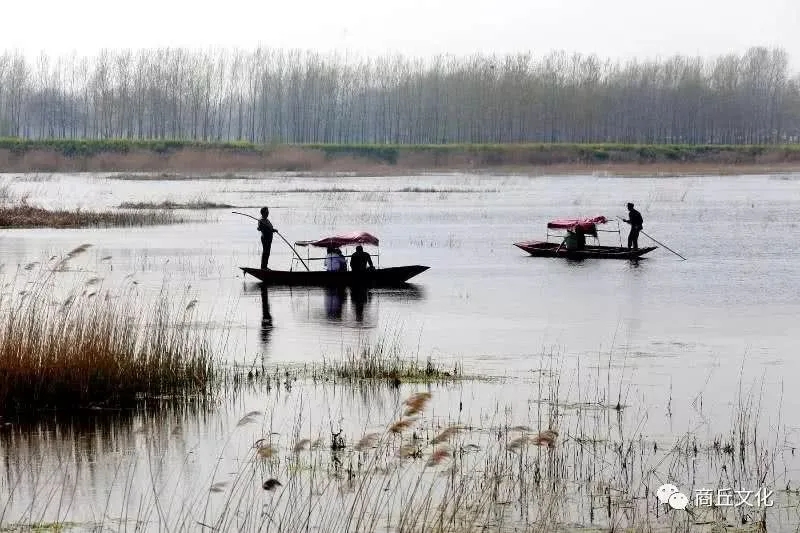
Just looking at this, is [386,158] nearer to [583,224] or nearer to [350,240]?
[583,224]

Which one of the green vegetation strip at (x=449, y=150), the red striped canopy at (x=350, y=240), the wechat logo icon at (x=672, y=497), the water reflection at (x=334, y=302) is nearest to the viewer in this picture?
the wechat logo icon at (x=672, y=497)

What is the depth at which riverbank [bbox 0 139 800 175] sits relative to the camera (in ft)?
359

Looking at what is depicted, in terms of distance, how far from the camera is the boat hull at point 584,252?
1438 inches

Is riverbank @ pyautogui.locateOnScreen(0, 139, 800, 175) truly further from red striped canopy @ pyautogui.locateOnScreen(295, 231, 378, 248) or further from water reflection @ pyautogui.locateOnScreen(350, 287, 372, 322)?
water reflection @ pyautogui.locateOnScreen(350, 287, 372, 322)

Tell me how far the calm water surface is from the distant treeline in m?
84.0

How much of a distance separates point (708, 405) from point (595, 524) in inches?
209

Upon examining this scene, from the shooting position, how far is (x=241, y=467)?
1191 centimetres

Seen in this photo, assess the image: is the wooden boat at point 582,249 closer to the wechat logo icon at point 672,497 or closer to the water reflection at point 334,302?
the water reflection at point 334,302

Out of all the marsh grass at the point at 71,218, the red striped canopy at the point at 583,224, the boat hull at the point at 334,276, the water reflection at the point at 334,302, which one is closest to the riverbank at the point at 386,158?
the marsh grass at the point at 71,218

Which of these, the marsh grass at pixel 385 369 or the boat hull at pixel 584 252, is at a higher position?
the boat hull at pixel 584 252

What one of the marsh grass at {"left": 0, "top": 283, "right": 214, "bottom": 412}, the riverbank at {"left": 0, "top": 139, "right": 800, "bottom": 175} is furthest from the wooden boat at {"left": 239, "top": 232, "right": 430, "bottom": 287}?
the riverbank at {"left": 0, "top": 139, "right": 800, "bottom": 175}

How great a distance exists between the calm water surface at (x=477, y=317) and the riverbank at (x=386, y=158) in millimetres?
51002

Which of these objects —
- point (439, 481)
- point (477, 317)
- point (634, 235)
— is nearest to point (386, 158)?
point (634, 235)

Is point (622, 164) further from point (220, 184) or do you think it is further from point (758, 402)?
point (758, 402)
